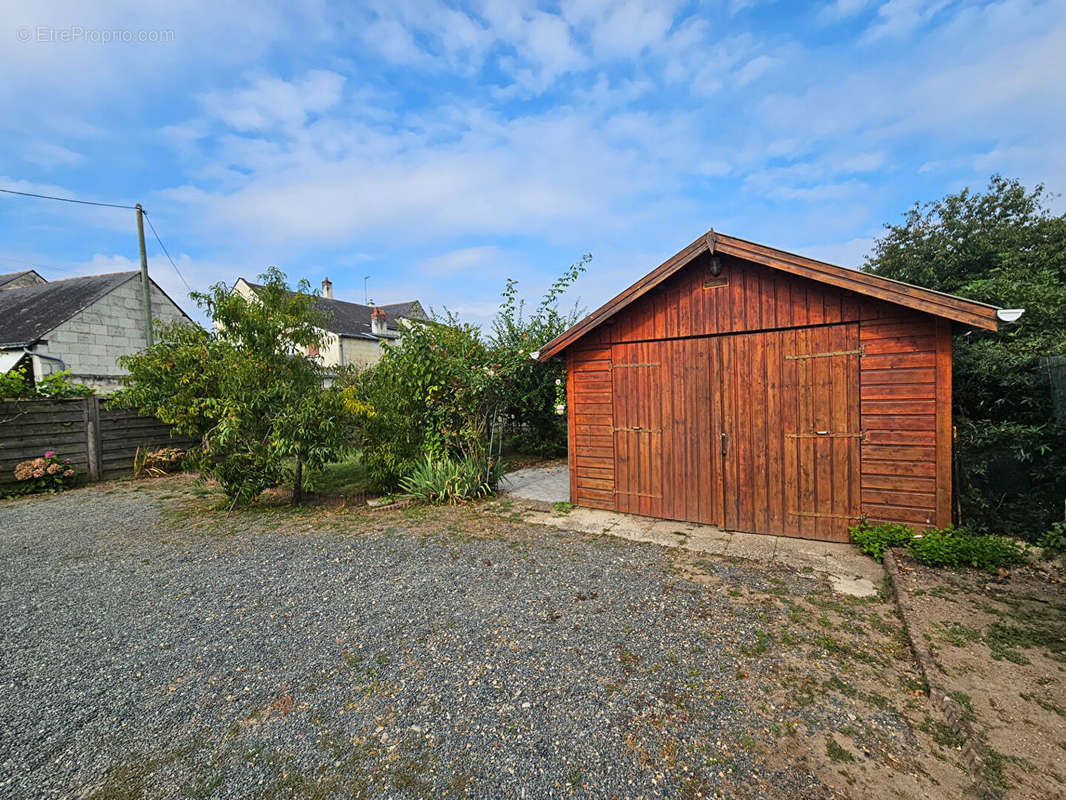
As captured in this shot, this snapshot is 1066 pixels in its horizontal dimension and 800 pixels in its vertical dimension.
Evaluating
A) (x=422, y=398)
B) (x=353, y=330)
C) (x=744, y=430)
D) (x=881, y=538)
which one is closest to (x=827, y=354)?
(x=744, y=430)

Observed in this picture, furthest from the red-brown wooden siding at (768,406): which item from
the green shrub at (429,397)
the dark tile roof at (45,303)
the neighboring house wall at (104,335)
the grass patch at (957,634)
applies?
the dark tile roof at (45,303)

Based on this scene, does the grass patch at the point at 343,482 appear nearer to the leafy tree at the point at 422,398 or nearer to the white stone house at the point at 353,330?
the leafy tree at the point at 422,398

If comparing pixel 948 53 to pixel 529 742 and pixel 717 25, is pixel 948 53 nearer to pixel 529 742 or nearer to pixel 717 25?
pixel 717 25

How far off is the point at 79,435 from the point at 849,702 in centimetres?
1125

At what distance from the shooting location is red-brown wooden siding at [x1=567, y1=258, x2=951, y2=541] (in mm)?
3975

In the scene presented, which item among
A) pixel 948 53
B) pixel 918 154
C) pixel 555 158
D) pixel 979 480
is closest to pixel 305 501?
pixel 555 158

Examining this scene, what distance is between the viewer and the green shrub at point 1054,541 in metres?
3.56

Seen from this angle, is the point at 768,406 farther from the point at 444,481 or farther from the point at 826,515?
the point at 444,481

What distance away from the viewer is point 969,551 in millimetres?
3594

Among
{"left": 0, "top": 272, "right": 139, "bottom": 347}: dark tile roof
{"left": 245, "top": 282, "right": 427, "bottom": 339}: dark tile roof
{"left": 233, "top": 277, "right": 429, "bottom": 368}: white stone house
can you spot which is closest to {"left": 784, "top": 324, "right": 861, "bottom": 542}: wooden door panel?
{"left": 0, "top": 272, "right": 139, "bottom": 347}: dark tile roof

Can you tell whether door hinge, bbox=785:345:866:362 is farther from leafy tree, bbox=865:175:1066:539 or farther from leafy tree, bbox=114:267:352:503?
leafy tree, bbox=114:267:352:503

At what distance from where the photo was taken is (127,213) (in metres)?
11.7

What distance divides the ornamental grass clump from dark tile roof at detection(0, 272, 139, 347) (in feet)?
22.3

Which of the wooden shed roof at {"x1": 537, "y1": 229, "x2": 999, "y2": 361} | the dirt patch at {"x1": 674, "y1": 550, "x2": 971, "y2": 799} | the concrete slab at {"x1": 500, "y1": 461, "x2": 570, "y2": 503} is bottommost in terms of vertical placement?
the concrete slab at {"x1": 500, "y1": 461, "x2": 570, "y2": 503}
